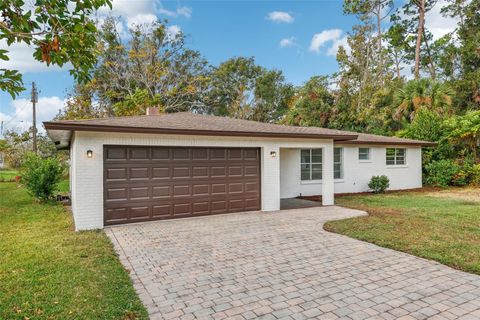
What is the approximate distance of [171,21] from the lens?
26047mm

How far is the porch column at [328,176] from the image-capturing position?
37.7 feet

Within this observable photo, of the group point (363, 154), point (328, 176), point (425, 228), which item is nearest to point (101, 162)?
point (328, 176)

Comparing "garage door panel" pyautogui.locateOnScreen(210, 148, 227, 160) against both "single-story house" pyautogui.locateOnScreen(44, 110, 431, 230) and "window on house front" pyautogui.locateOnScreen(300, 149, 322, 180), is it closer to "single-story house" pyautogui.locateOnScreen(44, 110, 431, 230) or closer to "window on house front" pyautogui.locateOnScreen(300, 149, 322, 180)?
"single-story house" pyautogui.locateOnScreen(44, 110, 431, 230)

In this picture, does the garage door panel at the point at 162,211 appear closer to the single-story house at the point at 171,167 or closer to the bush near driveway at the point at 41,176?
the single-story house at the point at 171,167

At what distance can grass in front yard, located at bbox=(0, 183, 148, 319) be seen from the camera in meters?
3.72

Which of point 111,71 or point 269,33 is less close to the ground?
point 269,33

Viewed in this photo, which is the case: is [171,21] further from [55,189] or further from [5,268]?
[5,268]

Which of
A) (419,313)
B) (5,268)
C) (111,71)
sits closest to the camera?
(419,313)

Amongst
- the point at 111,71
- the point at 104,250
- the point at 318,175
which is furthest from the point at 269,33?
the point at 104,250

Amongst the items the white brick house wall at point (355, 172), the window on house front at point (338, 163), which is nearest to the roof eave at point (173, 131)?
the white brick house wall at point (355, 172)

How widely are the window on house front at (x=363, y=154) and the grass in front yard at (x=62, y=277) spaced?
39.2ft

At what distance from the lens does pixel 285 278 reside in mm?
4746

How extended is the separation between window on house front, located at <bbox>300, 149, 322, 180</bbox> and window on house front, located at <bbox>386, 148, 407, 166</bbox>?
14.2 feet

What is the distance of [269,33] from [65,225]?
2126 centimetres
